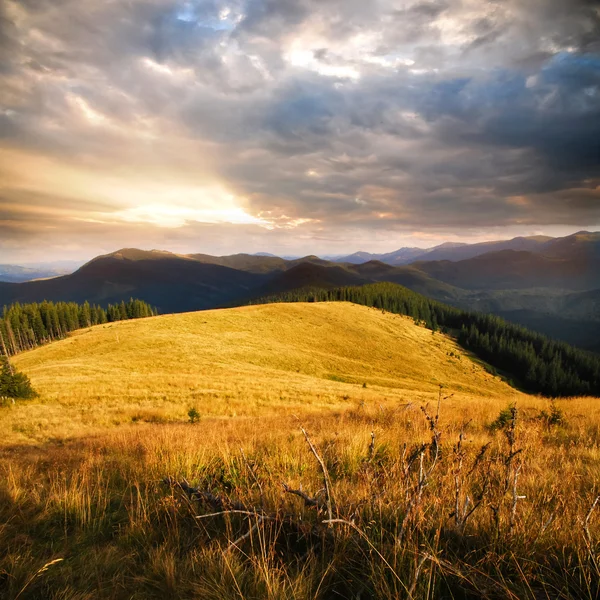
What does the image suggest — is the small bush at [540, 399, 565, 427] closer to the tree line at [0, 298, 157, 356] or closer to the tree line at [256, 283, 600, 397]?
the tree line at [256, 283, 600, 397]

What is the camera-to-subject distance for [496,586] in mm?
1899

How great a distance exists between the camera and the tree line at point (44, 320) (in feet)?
280

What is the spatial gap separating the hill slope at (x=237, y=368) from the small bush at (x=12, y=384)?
1343 mm

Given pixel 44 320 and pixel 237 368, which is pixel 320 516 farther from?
pixel 44 320

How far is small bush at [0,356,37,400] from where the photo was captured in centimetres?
1930

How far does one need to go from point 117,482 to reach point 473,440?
6.17 m

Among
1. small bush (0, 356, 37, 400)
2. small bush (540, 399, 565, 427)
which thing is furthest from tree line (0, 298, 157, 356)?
small bush (540, 399, 565, 427)

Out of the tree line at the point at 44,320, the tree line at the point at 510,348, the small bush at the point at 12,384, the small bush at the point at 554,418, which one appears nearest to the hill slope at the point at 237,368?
the small bush at the point at 12,384

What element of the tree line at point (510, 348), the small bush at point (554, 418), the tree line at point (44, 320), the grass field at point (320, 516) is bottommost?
the tree line at point (510, 348)

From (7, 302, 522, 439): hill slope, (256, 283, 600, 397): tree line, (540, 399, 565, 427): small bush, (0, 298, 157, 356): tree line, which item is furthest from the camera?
(256, 283, 600, 397): tree line

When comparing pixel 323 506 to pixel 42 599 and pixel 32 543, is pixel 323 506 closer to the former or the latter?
pixel 42 599

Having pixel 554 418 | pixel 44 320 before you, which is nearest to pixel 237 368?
pixel 554 418

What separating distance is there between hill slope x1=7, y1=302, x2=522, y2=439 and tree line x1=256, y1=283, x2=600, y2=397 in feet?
137

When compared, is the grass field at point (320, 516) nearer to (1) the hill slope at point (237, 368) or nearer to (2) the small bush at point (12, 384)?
(1) the hill slope at point (237, 368)
